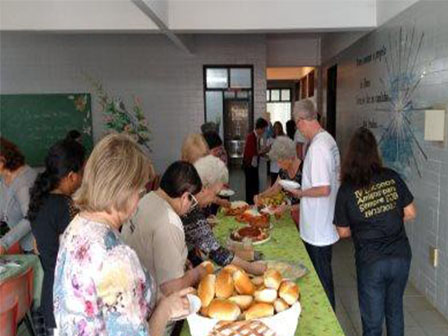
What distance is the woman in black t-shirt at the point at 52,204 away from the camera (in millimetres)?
1737

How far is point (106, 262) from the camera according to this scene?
93cm

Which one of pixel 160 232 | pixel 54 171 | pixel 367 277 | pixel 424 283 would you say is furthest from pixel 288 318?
pixel 424 283

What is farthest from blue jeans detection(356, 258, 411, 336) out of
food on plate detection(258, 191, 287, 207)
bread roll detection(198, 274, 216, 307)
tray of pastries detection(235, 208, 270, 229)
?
bread roll detection(198, 274, 216, 307)

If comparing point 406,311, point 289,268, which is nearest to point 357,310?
point 406,311

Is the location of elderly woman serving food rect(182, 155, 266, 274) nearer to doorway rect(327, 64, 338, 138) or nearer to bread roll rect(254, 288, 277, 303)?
bread roll rect(254, 288, 277, 303)

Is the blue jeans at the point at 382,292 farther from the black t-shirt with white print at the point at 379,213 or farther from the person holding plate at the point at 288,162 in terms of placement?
the person holding plate at the point at 288,162

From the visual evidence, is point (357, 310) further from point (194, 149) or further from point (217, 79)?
point (217, 79)

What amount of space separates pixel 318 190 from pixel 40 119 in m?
5.88

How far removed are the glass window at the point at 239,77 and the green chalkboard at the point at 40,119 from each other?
2474mm

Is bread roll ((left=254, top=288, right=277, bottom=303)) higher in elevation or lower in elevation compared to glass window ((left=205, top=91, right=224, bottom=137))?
lower

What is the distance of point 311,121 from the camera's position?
2.48 m

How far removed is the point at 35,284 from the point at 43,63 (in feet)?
18.3

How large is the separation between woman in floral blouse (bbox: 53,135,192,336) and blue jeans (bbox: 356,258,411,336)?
50.8 inches

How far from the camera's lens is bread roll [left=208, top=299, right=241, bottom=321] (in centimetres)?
109
